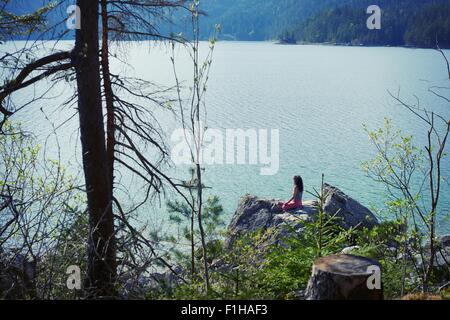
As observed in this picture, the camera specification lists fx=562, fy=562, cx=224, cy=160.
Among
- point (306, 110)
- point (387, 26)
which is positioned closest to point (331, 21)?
point (387, 26)

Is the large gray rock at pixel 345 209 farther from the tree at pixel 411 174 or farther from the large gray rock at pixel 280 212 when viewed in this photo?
the tree at pixel 411 174

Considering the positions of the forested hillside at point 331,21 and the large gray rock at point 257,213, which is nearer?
the large gray rock at point 257,213

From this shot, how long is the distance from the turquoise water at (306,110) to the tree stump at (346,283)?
332 centimetres

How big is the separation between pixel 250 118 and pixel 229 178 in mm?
10348

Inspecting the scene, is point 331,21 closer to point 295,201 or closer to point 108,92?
point 295,201

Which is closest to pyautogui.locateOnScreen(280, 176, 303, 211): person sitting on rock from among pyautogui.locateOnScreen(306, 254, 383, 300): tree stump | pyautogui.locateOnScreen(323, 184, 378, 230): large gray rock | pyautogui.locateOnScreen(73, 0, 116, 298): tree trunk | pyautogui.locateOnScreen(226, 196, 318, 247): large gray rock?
pyautogui.locateOnScreen(226, 196, 318, 247): large gray rock

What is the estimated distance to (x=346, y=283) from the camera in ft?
12.2

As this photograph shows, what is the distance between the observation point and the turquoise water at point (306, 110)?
20188 millimetres

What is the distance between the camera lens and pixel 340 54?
7669 centimetres

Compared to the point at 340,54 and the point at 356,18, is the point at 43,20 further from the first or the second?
the point at 356,18

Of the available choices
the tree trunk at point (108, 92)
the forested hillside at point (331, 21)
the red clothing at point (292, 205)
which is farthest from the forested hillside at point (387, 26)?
the tree trunk at point (108, 92)

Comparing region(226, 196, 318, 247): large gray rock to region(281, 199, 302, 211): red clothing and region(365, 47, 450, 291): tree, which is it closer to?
region(281, 199, 302, 211): red clothing

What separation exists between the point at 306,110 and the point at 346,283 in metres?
31.4
